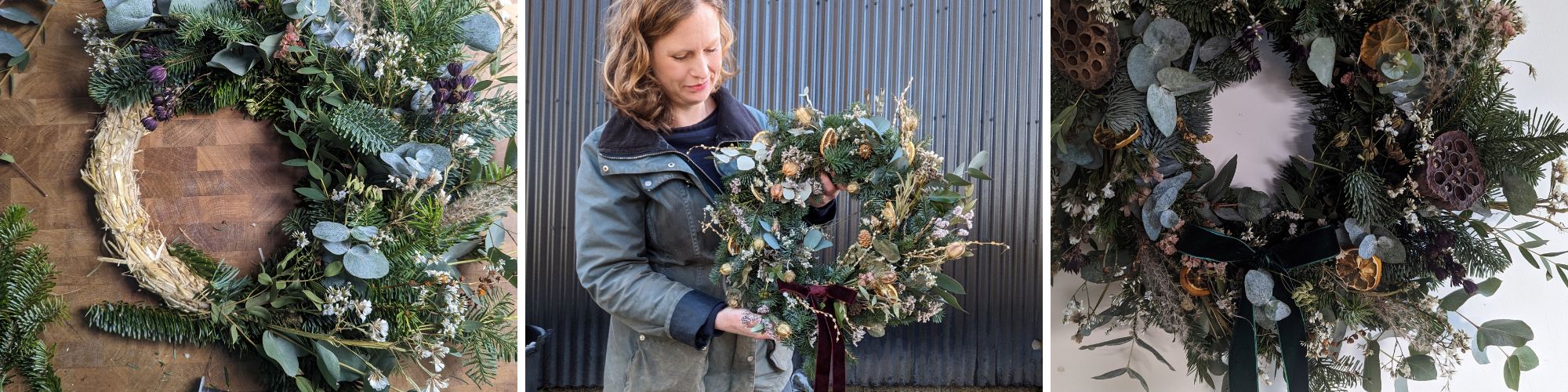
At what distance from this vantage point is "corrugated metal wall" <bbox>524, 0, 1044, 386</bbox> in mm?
1045

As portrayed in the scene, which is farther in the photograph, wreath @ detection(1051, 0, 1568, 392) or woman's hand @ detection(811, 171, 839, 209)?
wreath @ detection(1051, 0, 1568, 392)

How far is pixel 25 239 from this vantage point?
1.38 m

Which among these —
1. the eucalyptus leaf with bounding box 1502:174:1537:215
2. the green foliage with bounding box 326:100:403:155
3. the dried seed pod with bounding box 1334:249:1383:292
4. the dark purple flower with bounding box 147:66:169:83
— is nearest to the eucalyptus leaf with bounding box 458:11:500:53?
the green foliage with bounding box 326:100:403:155

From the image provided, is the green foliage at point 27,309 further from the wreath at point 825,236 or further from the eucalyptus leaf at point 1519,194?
the eucalyptus leaf at point 1519,194

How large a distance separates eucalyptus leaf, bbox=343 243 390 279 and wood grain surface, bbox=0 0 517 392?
154 millimetres

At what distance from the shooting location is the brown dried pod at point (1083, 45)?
141 centimetres

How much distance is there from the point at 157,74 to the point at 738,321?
0.90 m

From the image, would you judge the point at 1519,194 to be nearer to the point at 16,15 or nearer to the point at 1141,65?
the point at 1141,65

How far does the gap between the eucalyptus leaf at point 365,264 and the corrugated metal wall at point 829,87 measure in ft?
1.27

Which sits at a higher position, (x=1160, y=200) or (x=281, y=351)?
(x=1160, y=200)

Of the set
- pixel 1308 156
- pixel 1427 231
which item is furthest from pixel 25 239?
pixel 1427 231

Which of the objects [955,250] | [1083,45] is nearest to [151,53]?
[955,250]

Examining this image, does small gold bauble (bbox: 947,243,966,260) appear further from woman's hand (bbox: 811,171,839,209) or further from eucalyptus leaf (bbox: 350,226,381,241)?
eucalyptus leaf (bbox: 350,226,381,241)

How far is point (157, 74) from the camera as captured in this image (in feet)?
4.40
